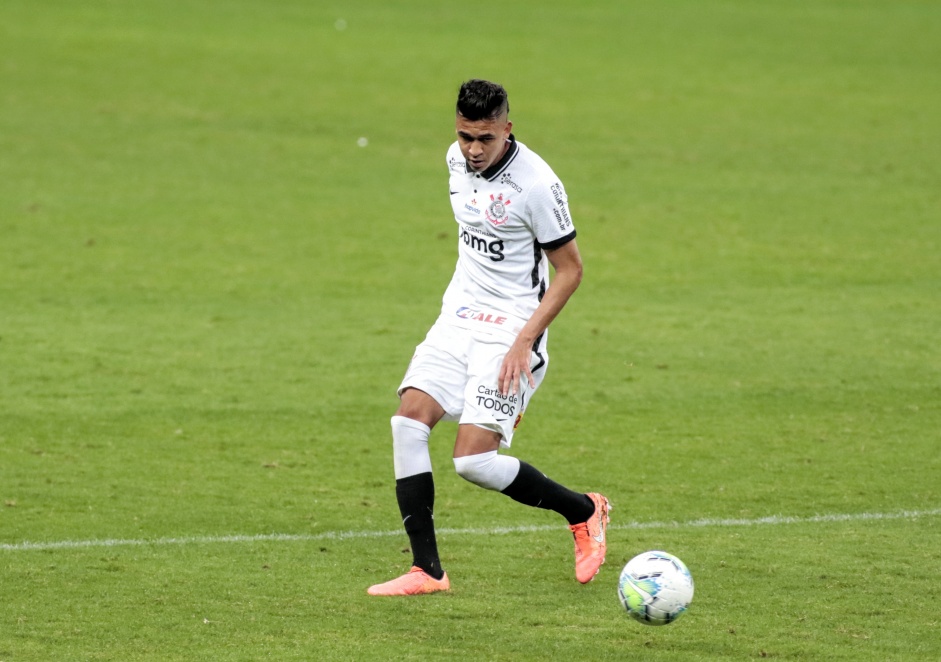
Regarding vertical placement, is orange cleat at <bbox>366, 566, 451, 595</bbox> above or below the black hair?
below

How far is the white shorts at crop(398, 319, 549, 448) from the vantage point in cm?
649

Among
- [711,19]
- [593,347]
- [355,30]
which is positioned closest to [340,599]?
[593,347]

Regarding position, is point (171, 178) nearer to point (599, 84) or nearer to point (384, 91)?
point (384, 91)

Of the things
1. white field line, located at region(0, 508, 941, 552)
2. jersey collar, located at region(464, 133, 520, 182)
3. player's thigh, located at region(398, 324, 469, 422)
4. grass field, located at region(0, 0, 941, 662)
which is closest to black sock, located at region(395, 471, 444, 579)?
grass field, located at region(0, 0, 941, 662)

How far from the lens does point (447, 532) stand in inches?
297

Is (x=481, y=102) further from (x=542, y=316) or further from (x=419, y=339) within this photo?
(x=419, y=339)

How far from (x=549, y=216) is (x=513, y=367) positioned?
2.34 feet

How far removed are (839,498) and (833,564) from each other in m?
1.37

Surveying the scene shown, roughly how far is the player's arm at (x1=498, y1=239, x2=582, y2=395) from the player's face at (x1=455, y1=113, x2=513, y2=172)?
20.3 inches

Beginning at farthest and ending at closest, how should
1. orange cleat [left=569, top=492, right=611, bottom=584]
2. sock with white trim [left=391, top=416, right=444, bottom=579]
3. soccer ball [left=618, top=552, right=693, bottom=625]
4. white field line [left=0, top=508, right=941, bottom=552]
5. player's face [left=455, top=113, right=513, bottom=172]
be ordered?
white field line [left=0, top=508, right=941, bottom=552], orange cleat [left=569, top=492, right=611, bottom=584], sock with white trim [left=391, top=416, right=444, bottom=579], player's face [left=455, top=113, right=513, bottom=172], soccer ball [left=618, top=552, right=693, bottom=625]

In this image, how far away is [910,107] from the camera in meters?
24.9

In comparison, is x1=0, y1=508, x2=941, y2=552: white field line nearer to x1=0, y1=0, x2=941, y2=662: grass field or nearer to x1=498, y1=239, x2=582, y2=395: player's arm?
x1=0, y1=0, x2=941, y2=662: grass field

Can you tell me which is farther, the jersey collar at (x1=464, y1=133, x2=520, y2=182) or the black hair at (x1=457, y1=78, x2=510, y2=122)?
the jersey collar at (x1=464, y1=133, x2=520, y2=182)

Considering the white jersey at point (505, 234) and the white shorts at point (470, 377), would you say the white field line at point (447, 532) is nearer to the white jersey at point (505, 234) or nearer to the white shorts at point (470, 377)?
the white shorts at point (470, 377)
